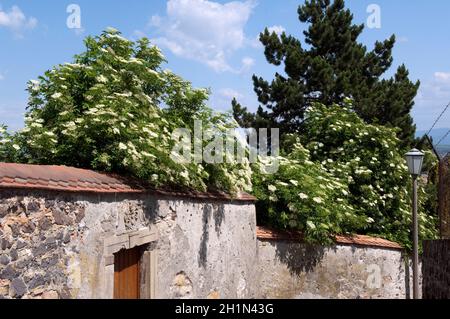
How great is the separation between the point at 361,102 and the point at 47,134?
44.8 ft

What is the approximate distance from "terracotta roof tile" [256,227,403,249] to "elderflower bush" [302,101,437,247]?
1.75 feet

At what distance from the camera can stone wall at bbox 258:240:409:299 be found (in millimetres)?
10852

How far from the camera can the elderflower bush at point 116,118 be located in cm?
740

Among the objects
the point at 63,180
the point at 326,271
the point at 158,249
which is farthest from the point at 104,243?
the point at 326,271

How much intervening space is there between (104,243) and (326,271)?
6447 mm

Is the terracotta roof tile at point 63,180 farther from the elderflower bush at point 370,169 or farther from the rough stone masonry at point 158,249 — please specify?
the elderflower bush at point 370,169

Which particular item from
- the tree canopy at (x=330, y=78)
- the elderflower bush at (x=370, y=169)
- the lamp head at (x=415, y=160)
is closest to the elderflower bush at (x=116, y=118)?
the lamp head at (x=415, y=160)

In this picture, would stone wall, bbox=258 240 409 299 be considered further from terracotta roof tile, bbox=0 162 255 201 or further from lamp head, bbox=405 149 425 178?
terracotta roof tile, bbox=0 162 255 201

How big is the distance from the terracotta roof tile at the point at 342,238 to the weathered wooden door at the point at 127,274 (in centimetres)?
381

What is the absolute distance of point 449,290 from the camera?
7.36 meters

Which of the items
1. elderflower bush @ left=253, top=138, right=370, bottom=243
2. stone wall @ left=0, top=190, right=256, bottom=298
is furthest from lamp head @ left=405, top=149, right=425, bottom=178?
stone wall @ left=0, top=190, right=256, bottom=298

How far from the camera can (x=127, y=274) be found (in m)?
7.23
